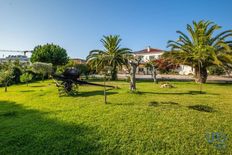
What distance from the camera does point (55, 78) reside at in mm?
11898

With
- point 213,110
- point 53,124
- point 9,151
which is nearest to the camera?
point 9,151

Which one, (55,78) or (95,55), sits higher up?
(95,55)

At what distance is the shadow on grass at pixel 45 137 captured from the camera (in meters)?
4.24

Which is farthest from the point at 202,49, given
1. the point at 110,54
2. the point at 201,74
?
the point at 110,54

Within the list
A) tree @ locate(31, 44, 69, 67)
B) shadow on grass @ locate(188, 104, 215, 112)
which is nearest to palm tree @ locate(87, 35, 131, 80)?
tree @ locate(31, 44, 69, 67)

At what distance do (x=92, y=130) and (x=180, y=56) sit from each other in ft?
58.2

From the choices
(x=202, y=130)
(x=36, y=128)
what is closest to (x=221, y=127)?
(x=202, y=130)

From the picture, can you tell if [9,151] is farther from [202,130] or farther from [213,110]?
[213,110]

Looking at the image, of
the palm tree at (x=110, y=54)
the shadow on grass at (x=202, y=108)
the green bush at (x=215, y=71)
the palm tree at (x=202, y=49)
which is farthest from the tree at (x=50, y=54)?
the green bush at (x=215, y=71)

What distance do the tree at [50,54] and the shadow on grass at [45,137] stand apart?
23456 mm

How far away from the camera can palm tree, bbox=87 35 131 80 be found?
2527 centimetres

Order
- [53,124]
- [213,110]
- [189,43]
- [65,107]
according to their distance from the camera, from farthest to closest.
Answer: [189,43] → [65,107] → [213,110] → [53,124]

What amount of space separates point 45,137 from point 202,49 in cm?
1846

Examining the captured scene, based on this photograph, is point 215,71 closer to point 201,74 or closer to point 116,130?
point 201,74
